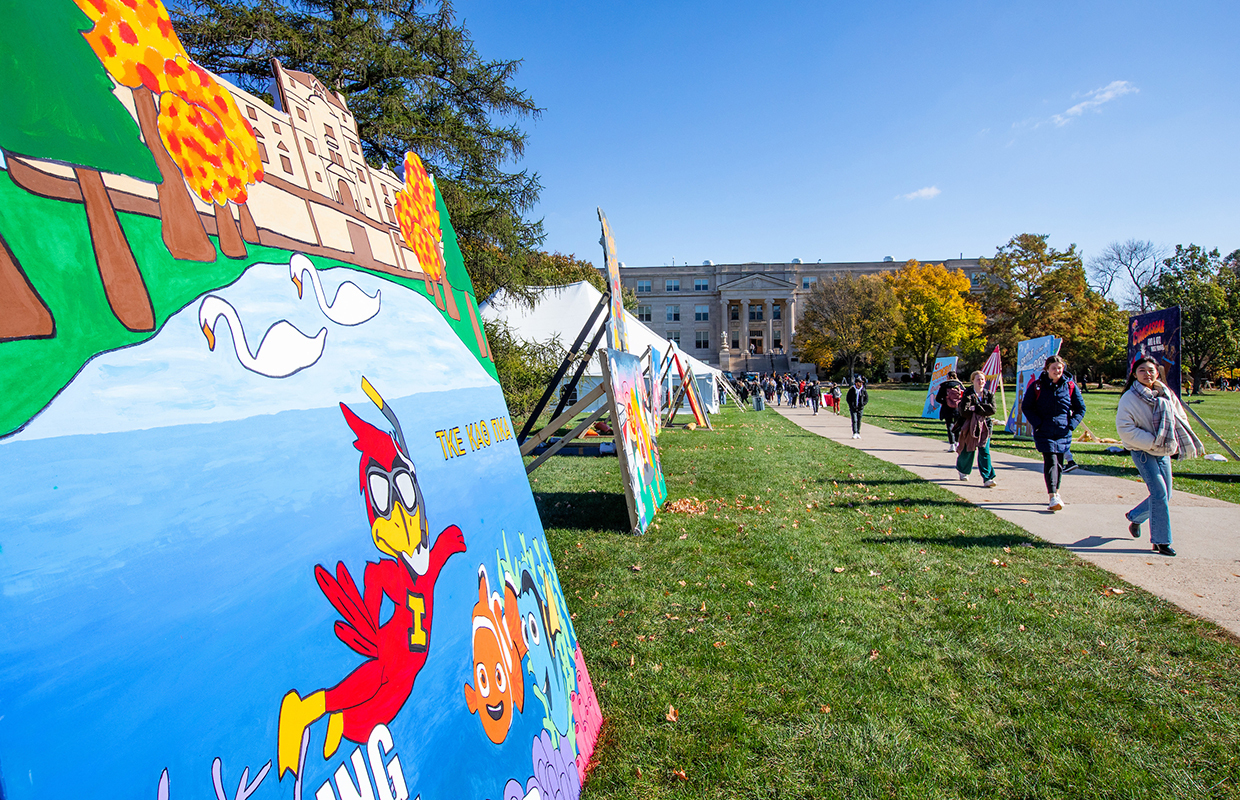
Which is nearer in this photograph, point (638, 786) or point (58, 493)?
point (58, 493)

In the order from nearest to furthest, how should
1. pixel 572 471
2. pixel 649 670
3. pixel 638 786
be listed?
1. pixel 638 786
2. pixel 649 670
3. pixel 572 471

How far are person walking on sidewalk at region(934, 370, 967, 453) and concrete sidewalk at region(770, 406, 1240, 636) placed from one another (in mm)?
1251

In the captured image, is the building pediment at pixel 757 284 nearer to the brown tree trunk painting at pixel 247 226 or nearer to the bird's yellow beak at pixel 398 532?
the bird's yellow beak at pixel 398 532

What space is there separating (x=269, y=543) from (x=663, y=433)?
17.0 metres

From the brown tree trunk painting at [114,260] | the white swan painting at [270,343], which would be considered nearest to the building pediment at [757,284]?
the white swan painting at [270,343]

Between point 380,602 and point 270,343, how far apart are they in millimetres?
672

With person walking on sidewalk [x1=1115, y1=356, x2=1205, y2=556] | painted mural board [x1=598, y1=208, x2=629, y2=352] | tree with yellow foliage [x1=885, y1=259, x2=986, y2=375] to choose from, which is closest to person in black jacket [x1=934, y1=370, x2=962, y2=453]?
person walking on sidewalk [x1=1115, y1=356, x2=1205, y2=556]

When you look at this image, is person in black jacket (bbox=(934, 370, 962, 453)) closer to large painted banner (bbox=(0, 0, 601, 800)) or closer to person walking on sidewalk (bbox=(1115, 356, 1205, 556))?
person walking on sidewalk (bbox=(1115, 356, 1205, 556))

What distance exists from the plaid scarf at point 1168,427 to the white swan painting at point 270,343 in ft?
22.4

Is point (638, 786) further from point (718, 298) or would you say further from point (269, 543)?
point (718, 298)

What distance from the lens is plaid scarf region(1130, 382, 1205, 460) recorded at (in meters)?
5.19

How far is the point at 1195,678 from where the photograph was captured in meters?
3.28

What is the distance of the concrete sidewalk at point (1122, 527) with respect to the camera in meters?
4.58

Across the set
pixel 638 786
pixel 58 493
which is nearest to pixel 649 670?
pixel 638 786
